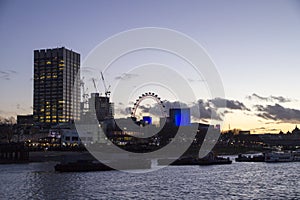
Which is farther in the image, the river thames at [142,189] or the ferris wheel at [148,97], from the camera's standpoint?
the ferris wheel at [148,97]

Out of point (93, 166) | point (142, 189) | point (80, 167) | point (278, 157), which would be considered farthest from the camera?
point (278, 157)

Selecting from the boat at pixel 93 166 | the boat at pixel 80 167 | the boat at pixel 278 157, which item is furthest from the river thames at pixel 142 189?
the boat at pixel 278 157

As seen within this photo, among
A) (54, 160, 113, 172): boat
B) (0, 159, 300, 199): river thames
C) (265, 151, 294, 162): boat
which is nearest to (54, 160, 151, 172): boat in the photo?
(54, 160, 113, 172): boat

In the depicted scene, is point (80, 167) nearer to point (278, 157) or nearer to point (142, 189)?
point (142, 189)

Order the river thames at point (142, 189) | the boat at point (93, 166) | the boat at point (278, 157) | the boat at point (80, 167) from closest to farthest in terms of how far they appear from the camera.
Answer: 1. the river thames at point (142, 189)
2. the boat at point (80, 167)
3. the boat at point (93, 166)
4. the boat at point (278, 157)

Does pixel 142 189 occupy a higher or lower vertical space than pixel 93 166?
lower

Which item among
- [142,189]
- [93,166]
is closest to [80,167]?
[93,166]

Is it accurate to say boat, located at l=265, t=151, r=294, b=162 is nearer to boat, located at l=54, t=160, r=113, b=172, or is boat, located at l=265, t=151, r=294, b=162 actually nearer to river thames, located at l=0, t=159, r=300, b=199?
boat, located at l=54, t=160, r=113, b=172

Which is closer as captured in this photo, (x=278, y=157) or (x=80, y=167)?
(x=80, y=167)

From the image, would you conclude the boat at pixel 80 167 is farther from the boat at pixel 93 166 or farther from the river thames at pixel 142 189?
the river thames at pixel 142 189

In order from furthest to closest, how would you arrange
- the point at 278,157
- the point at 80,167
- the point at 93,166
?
the point at 278,157, the point at 93,166, the point at 80,167

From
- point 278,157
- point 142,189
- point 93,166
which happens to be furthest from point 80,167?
point 278,157

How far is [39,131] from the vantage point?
19588cm

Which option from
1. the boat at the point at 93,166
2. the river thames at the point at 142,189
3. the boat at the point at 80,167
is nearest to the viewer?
the river thames at the point at 142,189
